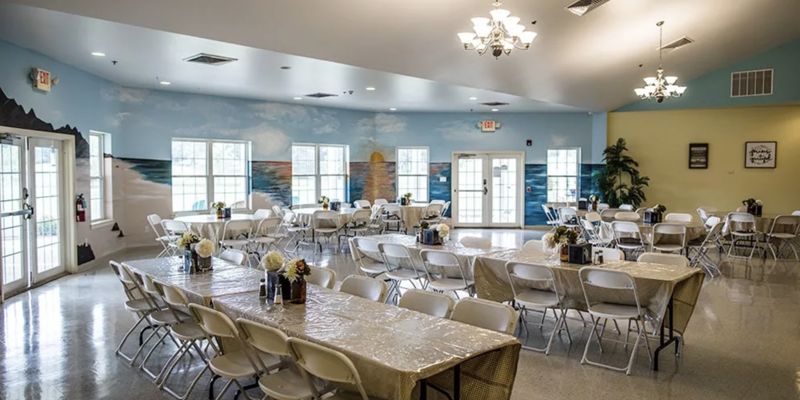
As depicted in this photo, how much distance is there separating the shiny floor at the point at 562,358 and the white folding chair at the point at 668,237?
1.11 meters

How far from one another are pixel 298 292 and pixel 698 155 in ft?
37.5

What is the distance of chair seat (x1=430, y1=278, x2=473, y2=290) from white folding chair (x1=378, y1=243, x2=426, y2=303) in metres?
0.34

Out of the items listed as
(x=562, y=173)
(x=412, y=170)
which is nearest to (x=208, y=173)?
(x=412, y=170)

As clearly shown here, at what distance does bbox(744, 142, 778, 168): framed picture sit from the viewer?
11.6m

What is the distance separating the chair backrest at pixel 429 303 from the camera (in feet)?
10.9

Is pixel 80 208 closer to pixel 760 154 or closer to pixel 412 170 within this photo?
pixel 412 170

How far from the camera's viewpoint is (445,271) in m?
5.50

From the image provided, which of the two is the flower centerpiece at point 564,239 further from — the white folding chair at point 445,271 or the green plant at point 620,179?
the green plant at point 620,179

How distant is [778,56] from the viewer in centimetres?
1066

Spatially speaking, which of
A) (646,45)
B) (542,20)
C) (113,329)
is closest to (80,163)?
(113,329)

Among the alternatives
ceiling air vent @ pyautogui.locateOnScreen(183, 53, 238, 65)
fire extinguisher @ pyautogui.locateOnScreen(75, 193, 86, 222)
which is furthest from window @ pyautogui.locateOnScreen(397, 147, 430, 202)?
fire extinguisher @ pyautogui.locateOnScreen(75, 193, 86, 222)

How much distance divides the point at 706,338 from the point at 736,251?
21.0ft

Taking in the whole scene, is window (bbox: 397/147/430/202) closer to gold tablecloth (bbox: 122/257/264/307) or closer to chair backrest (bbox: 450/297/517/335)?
gold tablecloth (bbox: 122/257/264/307)

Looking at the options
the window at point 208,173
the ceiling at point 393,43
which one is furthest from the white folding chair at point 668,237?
the window at point 208,173
